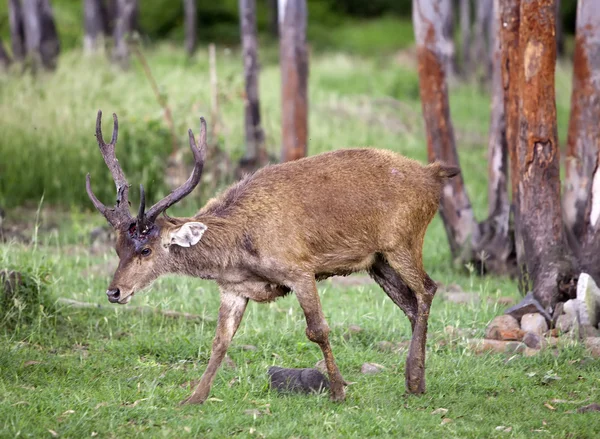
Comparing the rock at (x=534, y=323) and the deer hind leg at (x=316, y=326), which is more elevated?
the deer hind leg at (x=316, y=326)

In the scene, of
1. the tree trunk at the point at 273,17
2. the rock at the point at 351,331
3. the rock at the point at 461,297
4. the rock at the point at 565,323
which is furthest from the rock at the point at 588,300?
the tree trunk at the point at 273,17

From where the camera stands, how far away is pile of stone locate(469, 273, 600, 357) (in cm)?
782

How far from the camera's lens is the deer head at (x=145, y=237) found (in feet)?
21.5

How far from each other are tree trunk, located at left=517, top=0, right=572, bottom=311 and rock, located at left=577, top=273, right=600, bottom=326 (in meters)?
0.54

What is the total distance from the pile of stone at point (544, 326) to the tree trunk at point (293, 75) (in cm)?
458

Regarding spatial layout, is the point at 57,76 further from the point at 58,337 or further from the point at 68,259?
the point at 58,337

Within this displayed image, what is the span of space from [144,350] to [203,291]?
161 cm

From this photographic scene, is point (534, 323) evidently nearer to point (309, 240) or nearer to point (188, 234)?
point (309, 240)

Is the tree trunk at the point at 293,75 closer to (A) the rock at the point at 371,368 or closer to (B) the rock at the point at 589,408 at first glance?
(A) the rock at the point at 371,368

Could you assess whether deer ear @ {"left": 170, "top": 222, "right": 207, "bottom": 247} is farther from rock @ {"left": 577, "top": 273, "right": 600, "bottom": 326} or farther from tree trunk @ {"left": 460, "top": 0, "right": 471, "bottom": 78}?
tree trunk @ {"left": 460, "top": 0, "right": 471, "bottom": 78}

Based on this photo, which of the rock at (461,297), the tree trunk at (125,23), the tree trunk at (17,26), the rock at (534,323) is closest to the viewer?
the rock at (534,323)

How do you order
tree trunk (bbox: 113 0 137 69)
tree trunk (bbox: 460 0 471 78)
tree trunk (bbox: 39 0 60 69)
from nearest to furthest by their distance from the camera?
tree trunk (bbox: 39 0 60 69) < tree trunk (bbox: 113 0 137 69) < tree trunk (bbox: 460 0 471 78)

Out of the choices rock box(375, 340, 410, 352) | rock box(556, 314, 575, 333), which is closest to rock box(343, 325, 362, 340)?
rock box(375, 340, 410, 352)

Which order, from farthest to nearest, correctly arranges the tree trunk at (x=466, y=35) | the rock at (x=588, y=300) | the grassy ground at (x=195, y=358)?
the tree trunk at (x=466, y=35) < the rock at (x=588, y=300) < the grassy ground at (x=195, y=358)
